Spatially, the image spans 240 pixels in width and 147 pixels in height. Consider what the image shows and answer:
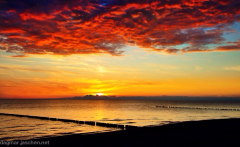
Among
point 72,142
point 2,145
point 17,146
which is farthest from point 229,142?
point 2,145

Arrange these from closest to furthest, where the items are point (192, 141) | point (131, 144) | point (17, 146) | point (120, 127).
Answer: point (17, 146)
point (131, 144)
point (192, 141)
point (120, 127)

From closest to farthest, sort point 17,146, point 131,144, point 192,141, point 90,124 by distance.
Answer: point 17,146, point 131,144, point 192,141, point 90,124

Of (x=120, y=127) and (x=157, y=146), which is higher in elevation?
(x=157, y=146)

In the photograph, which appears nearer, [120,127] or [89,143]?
[89,143]

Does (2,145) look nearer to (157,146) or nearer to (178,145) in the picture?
(157,146)

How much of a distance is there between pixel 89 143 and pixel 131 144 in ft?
8.60

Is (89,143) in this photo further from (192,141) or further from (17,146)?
(192,141)

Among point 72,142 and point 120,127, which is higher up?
point 72,142

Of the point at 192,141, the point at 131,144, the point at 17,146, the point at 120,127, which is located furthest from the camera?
the point at 120,127

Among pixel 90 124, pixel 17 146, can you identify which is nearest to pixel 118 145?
pixel 17 146

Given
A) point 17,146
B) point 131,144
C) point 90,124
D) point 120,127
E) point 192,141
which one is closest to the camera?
point 17,146

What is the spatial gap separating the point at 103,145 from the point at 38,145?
12.4 ft

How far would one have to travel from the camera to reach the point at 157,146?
39.0ft

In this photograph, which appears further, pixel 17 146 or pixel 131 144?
pixel 131 144
